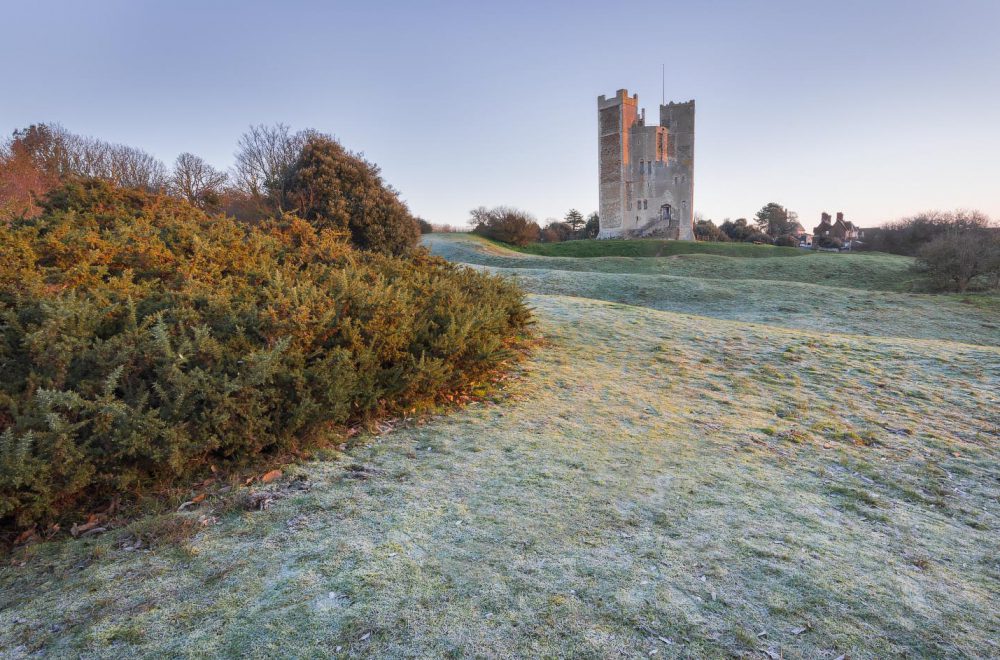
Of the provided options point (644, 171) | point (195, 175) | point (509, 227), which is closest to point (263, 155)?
point (195, 175)

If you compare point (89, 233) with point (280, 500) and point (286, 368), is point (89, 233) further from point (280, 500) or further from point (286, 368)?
point (280, 500)

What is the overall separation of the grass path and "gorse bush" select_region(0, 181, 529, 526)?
0.44 meters

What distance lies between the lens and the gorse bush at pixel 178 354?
2828mm

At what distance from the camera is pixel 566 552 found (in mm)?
2760

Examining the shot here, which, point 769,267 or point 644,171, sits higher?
point 644,171

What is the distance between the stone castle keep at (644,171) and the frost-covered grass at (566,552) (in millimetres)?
43728

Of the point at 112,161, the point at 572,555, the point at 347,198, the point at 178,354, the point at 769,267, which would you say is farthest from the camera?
the point at 112,161

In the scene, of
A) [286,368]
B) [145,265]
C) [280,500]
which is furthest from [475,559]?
[145,265]

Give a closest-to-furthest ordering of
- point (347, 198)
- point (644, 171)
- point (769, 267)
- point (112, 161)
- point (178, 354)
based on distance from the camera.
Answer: point (178, 354)
point (347, 198)
point (769, 267)
point (112, 161)
point (644, 171)

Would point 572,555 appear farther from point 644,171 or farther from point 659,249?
point 644,171

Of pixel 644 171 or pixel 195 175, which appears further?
pixel 644 171

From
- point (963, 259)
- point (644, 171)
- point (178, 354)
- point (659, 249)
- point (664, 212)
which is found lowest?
point (178, 354)

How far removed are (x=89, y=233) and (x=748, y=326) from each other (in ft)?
34.1

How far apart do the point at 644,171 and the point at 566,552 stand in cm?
4864
